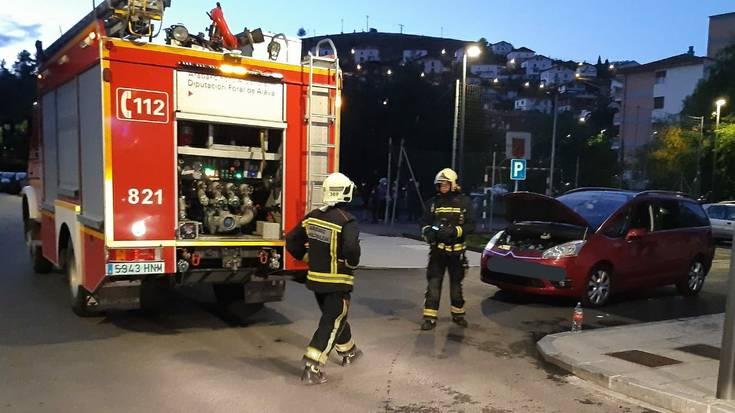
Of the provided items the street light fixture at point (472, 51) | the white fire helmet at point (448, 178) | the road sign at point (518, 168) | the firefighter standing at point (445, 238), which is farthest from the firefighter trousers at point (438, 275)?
the street light fixture at point (472, 51)

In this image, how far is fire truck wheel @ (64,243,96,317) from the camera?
694 centimetres

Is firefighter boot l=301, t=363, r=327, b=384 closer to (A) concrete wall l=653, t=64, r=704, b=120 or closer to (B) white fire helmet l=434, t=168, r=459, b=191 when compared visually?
(B) white fire helmet l=434, t=168, r=459, b=191

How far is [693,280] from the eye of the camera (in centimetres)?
1039

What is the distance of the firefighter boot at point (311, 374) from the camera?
16.6 ft

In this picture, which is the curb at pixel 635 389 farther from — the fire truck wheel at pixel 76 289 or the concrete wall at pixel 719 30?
the concrete wall at pixel 719 30

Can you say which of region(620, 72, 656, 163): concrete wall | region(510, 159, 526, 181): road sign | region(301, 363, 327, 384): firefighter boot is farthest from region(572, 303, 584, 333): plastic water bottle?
region(620, 72, 656, 163): concrete wall

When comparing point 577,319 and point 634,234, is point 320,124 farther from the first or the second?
point 634,234

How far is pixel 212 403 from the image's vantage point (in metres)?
4.66

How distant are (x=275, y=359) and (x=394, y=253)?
8479 mm

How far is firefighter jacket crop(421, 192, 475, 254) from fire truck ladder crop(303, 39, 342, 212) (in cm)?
131

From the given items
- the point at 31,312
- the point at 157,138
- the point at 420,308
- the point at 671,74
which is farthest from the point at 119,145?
the point at 671,74

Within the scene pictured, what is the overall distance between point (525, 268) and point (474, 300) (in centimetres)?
113

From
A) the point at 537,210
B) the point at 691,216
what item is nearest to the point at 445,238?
the point at 537,210

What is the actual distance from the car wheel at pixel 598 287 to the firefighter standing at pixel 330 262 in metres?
4.71
